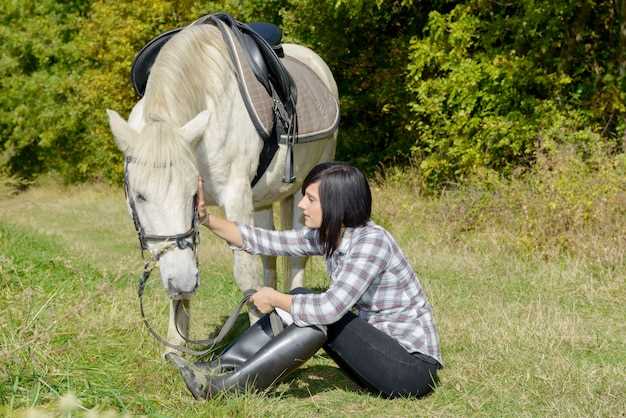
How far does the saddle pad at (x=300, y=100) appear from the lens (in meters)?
4.66

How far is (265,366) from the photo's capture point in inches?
137

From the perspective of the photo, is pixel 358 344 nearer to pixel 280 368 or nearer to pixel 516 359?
pixel 280 368

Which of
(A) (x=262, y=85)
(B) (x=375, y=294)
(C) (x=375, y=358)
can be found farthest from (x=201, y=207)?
(A) (x=262, y=85)

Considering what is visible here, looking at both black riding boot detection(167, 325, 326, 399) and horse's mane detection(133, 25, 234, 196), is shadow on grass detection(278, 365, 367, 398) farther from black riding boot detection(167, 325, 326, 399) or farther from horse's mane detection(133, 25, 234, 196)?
horse's mane detection(133, 25, 234, 196)

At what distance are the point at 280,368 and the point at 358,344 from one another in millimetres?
370

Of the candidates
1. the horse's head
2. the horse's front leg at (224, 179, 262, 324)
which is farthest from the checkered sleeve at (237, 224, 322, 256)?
the horse's head

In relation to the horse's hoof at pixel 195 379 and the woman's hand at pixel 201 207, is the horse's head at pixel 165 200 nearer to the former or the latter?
the woman's hand at pixel 201 207

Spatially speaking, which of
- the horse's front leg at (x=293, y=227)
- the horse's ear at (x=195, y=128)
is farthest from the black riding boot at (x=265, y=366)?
the horse's front leg at (x=293, y=227)

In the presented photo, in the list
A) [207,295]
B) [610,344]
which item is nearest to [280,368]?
[610,344]

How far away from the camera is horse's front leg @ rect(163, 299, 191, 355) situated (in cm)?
434

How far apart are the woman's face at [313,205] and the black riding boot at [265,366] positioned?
0.50 metres

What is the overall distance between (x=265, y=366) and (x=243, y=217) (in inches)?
49.9

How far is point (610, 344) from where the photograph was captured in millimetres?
4652

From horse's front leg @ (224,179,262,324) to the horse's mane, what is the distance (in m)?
0.54
